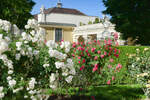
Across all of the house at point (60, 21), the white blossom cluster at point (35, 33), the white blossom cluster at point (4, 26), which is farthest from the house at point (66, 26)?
the white blossom cluster at point (4, 26)

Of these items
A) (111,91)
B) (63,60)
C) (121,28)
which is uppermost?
(121,28)

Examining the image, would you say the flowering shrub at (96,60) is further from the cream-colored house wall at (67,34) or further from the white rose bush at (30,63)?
the cream-colored house wall at (67,34)

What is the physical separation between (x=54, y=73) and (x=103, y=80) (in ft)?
18.0

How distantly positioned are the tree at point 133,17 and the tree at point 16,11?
834 cm

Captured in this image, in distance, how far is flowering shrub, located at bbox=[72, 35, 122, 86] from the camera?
9.65 meters

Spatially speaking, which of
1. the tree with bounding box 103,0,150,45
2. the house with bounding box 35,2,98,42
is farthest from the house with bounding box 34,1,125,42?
the tree with bounding box 103,0,150,45

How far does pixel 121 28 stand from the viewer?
19.8 m

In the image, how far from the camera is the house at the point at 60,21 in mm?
36469

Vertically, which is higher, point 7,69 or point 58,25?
point 58,25

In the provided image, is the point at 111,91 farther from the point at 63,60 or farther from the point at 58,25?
the point at 58,25

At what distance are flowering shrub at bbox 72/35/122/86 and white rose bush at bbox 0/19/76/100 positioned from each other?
14.4 feet

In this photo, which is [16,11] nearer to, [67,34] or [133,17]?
[133,17]

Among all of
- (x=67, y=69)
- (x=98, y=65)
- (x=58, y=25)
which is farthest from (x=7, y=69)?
(x=58, y=25)

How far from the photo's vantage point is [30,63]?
4793mm
